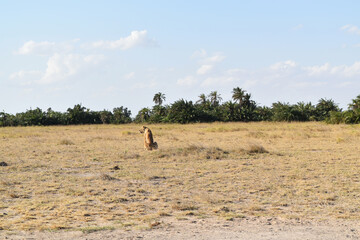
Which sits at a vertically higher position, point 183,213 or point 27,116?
point 27,116

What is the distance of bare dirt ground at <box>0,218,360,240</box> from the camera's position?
21.5ft

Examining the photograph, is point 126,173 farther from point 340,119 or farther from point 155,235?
point 340,119

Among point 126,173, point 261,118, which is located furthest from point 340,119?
point 126,173

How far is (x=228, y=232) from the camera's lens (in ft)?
22.2

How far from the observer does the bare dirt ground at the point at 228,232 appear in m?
6.54

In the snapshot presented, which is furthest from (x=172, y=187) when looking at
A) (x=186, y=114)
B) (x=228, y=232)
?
(x=186, y=114)

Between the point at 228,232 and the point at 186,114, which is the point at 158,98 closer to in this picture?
the point at 186,114

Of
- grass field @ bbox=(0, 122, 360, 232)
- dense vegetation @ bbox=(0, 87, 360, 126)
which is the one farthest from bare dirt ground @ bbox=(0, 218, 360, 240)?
dense vegetation @ bbox=(0, 87, 360, 126)

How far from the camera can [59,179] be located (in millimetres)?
12023

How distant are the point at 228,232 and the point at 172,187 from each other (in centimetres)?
414

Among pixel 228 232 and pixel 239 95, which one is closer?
pixel 228 232

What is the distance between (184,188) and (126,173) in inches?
116

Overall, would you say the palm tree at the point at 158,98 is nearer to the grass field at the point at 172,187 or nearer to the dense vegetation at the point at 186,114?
the dense vegetation at the point at 186,114

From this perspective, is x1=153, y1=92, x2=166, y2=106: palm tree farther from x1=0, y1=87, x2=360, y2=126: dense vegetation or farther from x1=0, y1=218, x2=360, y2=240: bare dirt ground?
x1=0, y1=218, x2=360, y2=240: bare dirt ground
